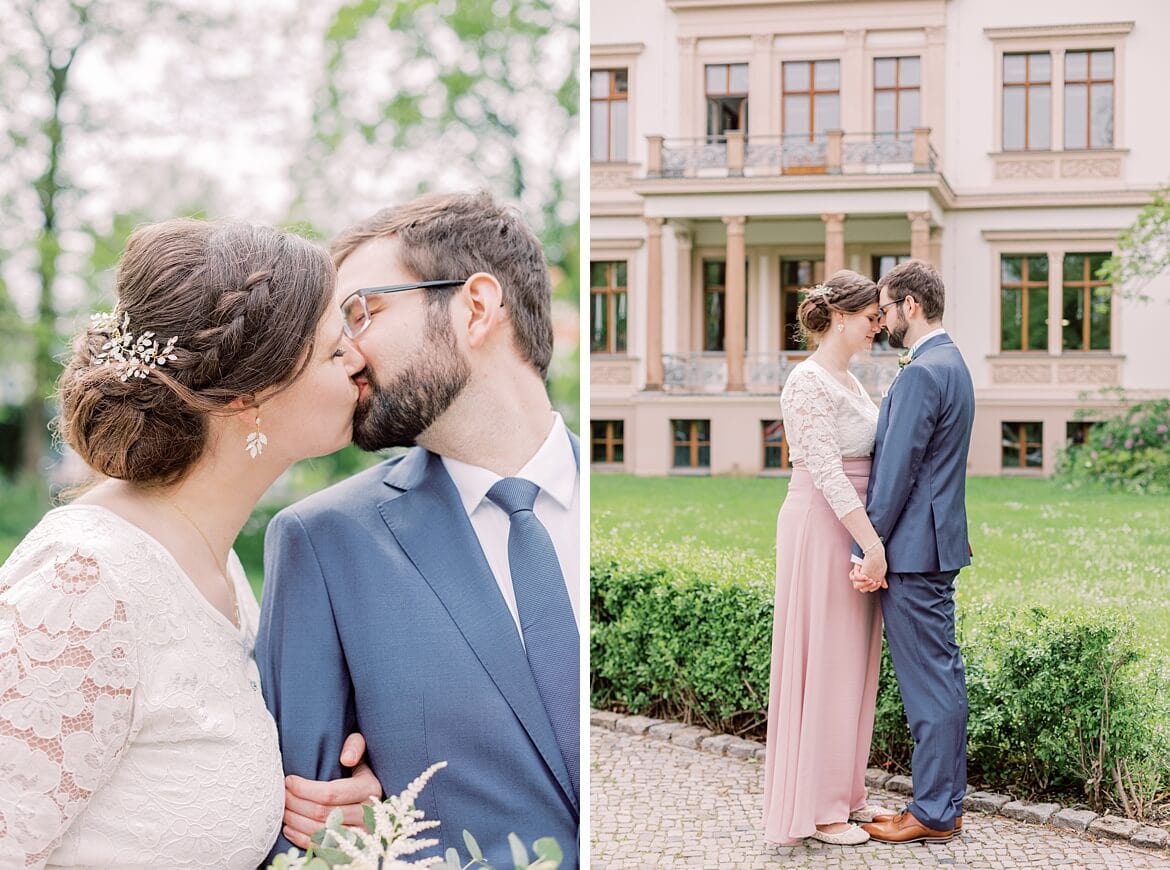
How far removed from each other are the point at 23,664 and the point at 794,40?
74.5 inches

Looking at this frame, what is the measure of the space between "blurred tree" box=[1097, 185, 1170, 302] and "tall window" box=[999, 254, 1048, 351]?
123mm

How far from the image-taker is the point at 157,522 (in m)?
1.58

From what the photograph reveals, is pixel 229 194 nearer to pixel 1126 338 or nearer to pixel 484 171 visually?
pixel 484 171

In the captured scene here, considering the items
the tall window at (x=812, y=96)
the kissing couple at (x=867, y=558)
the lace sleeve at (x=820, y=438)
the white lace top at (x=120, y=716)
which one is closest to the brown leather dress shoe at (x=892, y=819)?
the kissing couple at (x=867, y=558)

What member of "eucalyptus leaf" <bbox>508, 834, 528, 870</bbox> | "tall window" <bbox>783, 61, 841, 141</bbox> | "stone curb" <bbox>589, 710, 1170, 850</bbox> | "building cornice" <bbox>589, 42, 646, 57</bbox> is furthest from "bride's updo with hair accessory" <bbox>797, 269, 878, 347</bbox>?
"eucalyptus leaf" <bbox>508, 834, 528, 870</bbox>

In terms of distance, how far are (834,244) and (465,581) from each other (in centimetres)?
101

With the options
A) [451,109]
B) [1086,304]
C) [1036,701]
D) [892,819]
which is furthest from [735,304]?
→ [451,109]

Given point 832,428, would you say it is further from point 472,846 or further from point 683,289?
point 472,846

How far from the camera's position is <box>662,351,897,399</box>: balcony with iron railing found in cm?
207

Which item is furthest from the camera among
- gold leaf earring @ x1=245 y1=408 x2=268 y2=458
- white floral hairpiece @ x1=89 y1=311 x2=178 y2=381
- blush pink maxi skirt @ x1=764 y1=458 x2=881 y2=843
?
blush pink maxi skirt @ x1=764 y1=458 x2=881 y2=843

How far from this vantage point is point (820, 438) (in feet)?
6.85

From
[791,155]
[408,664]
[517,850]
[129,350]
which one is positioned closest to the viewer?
[129,350]

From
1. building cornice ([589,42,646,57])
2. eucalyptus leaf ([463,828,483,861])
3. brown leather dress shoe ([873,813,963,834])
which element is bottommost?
brown leather dress shoe ([873,813,963,834])

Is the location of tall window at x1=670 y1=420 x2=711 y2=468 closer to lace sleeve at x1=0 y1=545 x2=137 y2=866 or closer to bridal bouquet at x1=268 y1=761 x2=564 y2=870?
bridal bouquet at x1=268 y1=761 x2=564 y2=870
